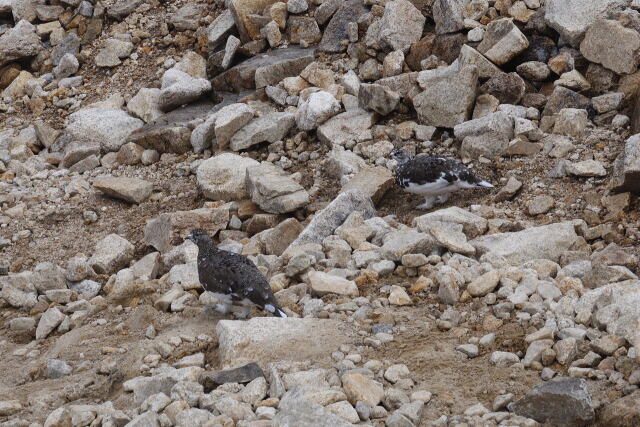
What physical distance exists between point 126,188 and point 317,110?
299 centimetres

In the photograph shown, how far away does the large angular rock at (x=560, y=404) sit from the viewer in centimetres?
552

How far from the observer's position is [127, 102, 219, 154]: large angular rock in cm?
1349

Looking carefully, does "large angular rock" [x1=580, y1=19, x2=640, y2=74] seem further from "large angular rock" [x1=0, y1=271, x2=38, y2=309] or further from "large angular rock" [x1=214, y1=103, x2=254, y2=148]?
"large angular rock" [x1=0, y1=271, x2=38, y2=309]

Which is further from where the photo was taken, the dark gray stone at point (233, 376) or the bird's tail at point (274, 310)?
the bird's tail at point (274, 310)

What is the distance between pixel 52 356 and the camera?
812cm

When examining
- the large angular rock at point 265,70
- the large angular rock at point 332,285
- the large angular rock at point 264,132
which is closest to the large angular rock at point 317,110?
the large angular rock at point 264,132

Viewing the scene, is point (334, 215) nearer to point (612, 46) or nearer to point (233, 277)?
point (233, 277)

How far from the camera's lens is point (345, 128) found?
12312mm

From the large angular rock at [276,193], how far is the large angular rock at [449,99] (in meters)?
2.19

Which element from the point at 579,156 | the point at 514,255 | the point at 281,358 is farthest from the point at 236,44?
the point at 281,358

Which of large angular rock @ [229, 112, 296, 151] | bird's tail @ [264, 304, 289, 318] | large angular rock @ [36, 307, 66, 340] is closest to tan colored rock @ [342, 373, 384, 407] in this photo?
bird's tail @ [264, 304, 289, 318]

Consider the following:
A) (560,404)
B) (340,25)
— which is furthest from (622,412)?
(340,25)

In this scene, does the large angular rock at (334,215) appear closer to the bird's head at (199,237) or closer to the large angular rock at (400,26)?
the bird's head at (199,237)

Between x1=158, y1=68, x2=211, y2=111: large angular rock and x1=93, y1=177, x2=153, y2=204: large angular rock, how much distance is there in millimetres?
2109
